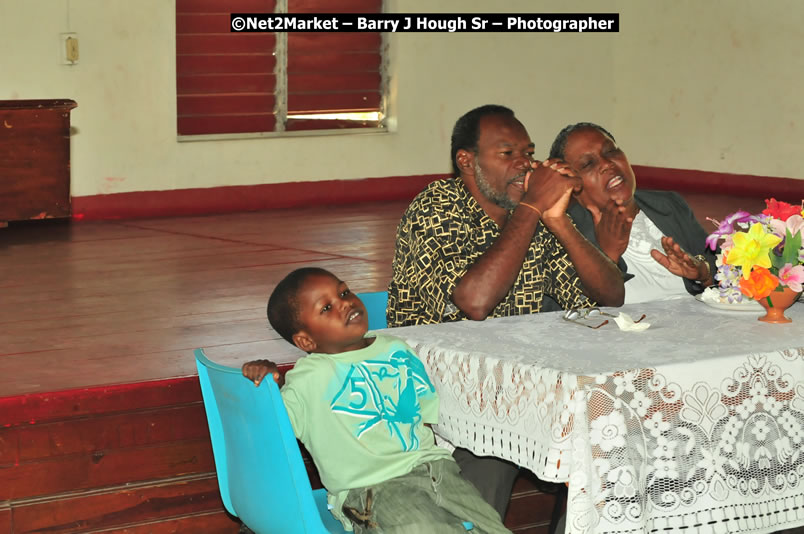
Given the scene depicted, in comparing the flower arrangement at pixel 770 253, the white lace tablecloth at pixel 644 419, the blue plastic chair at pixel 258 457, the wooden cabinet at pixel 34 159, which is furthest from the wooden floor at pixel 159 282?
the flower arrangement at pixel 770 253

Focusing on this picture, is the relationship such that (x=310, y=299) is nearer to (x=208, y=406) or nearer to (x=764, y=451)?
(x=208, y=406)

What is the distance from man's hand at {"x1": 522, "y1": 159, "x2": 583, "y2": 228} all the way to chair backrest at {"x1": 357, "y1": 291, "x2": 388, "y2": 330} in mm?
503

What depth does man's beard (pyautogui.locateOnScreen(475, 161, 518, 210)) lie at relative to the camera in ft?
10.1

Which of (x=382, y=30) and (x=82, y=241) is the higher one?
(x=382, y=30)

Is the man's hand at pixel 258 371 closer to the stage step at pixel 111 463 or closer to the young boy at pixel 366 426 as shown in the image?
the young boy at pixel 366 426

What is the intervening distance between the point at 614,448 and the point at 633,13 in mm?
7238

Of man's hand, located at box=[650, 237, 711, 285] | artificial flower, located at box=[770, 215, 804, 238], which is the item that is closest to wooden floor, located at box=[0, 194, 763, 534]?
man's hand, located at box=[650, 237, 711, 285]

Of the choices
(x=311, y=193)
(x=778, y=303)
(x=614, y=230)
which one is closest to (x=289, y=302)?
(x=778, y=303)

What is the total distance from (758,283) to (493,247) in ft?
2.01

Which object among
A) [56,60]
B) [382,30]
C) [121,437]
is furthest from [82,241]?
[121,437]

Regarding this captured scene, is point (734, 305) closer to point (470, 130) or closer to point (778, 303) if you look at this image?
point (778, 303)

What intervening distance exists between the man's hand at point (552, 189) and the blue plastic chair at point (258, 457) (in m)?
0.88

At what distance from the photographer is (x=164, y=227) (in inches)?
278

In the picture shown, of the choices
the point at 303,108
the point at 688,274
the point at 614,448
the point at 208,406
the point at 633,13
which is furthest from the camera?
the point at 633,13
